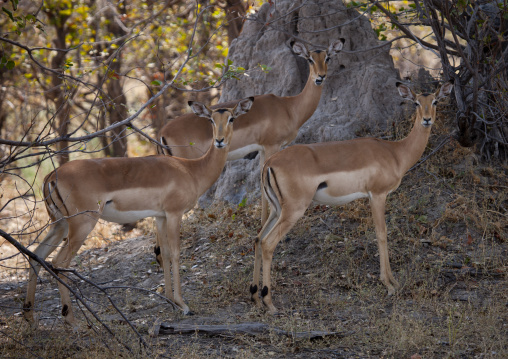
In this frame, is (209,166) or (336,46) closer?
(209,166)

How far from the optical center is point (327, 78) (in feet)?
31.4

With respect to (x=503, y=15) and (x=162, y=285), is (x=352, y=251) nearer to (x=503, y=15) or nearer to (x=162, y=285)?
(x=162, y=285)

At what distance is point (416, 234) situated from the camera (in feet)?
24.9

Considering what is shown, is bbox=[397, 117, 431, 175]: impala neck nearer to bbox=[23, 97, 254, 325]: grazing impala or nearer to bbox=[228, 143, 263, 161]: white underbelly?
bbox=[228, 143, 263, 161]: white underbelly

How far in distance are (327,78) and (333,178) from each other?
344 centimetres

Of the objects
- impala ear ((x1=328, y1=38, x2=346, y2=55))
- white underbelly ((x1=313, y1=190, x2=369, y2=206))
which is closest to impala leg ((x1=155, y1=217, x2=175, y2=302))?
white underbelly ((x1=313, y1=190, x2=369, y2=206))

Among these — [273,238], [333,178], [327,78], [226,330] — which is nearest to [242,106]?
[333,178]

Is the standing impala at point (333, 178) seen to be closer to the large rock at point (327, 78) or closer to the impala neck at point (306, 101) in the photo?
the impala neck at point (306, 101)

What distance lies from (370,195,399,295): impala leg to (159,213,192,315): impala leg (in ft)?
6.82

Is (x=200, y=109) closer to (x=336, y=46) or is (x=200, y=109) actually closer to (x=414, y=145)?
(x=414, y=145)

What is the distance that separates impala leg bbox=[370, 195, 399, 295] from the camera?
657 centimetres

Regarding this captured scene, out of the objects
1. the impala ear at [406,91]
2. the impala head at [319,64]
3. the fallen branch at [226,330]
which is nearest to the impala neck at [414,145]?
the impala ear at [406,91]

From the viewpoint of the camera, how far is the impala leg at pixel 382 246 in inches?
259

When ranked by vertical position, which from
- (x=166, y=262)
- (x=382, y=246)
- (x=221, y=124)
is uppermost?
(x=221, y=124)
